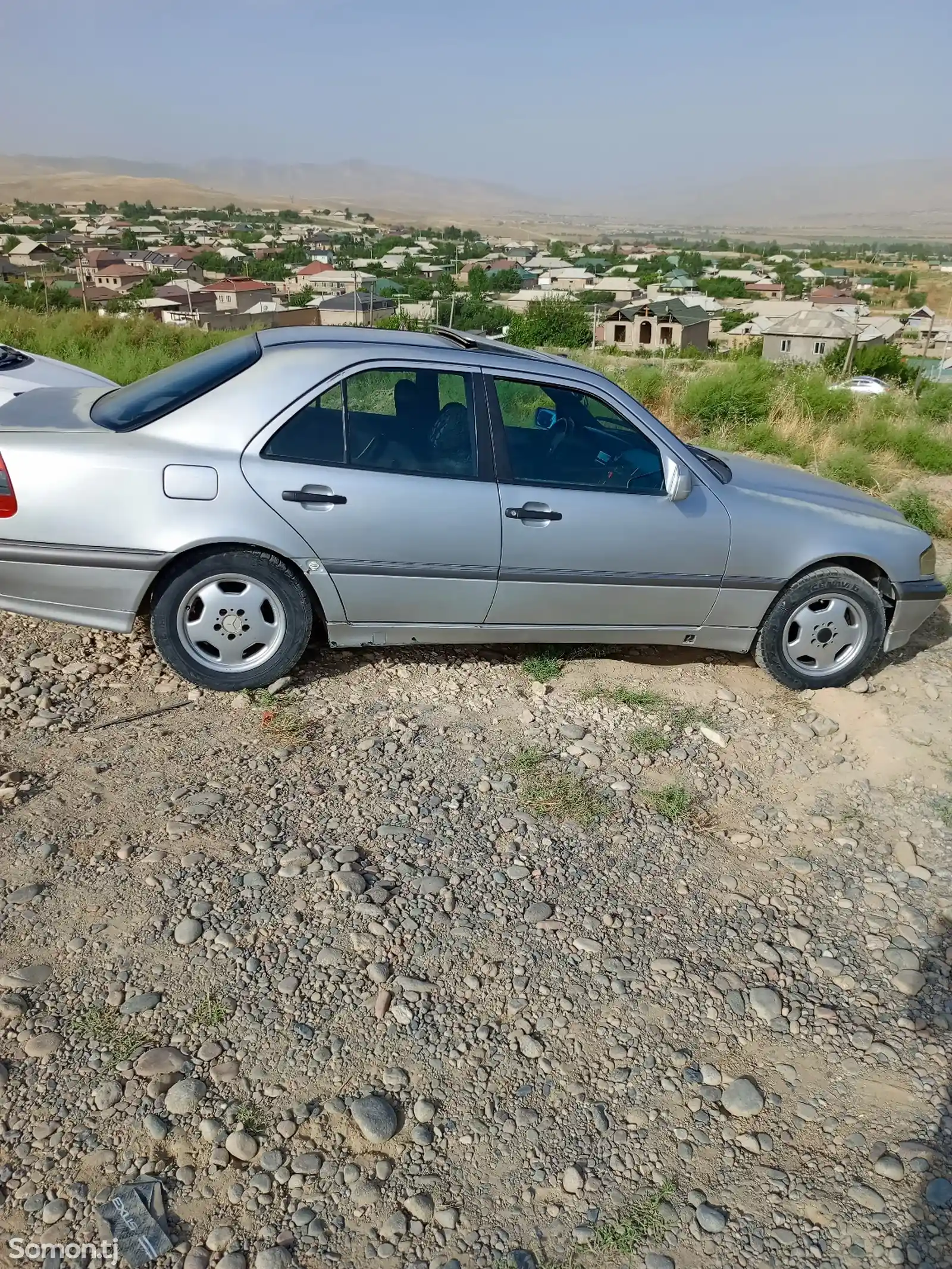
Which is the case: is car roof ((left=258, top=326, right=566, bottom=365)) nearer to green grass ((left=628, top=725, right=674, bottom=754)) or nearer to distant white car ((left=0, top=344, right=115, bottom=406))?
green grass ((left=628, top=725, right=674, bottom=754))

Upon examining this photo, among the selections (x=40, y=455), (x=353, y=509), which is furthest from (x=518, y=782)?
(x=40, y=455)

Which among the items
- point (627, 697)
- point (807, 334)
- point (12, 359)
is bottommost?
point (627, 697)

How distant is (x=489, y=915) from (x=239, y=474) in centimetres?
218

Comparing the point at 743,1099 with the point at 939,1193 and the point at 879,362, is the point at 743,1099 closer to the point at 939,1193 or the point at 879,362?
the point at 939,1193

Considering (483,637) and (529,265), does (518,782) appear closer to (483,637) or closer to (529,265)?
(483,637)

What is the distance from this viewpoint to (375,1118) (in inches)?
96.1

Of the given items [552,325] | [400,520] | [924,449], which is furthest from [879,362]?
[400,520]

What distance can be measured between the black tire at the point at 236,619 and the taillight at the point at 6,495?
2.23ft

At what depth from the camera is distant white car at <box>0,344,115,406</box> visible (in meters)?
7.17

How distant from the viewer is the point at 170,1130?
2.37 m

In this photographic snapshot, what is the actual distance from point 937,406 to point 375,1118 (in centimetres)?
1337

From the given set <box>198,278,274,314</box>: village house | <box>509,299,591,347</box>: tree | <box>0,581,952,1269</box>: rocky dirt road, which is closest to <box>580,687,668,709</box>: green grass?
<box>0,581,952,1269</box>: rocky dirt road

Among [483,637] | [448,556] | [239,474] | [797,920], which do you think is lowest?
[797,920]

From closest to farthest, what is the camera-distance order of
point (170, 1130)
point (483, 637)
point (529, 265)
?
point (170, 1130), point (483, 637), point (529, 265)
